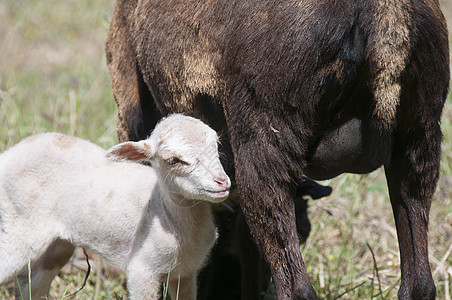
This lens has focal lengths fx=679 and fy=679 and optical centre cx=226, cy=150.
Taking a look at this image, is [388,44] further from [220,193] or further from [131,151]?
[131,151]

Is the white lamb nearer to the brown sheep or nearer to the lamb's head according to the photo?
the lamb's head

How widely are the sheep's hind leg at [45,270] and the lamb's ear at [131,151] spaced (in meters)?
1.01

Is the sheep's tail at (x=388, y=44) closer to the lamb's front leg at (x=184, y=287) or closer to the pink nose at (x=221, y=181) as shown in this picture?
the pink nose at (x=221, y=181)

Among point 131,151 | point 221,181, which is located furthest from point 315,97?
point 131,151

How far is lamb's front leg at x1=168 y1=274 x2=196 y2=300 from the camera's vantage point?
363 cm

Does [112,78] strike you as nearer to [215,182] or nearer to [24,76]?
[215,182]

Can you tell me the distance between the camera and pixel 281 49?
2.91 metres

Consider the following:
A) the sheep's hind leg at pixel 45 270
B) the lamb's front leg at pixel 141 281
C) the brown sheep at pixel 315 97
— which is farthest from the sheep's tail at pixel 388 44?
the sheep's hind leg at pixel 45 270

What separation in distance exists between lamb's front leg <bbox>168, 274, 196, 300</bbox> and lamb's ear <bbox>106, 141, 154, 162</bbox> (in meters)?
0.78

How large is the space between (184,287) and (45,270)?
90 cm

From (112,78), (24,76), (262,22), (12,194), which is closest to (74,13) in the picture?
(24,76)

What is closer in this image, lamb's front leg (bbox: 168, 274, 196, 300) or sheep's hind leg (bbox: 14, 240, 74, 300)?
lamb's front leg (bbox: 168, 274, 196, 300)

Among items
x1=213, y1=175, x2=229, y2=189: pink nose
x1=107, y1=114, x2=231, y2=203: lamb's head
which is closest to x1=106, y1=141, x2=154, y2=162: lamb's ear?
x1=107, y1=114, x2=231, y2=203: lamb's head

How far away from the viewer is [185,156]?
121 inches
